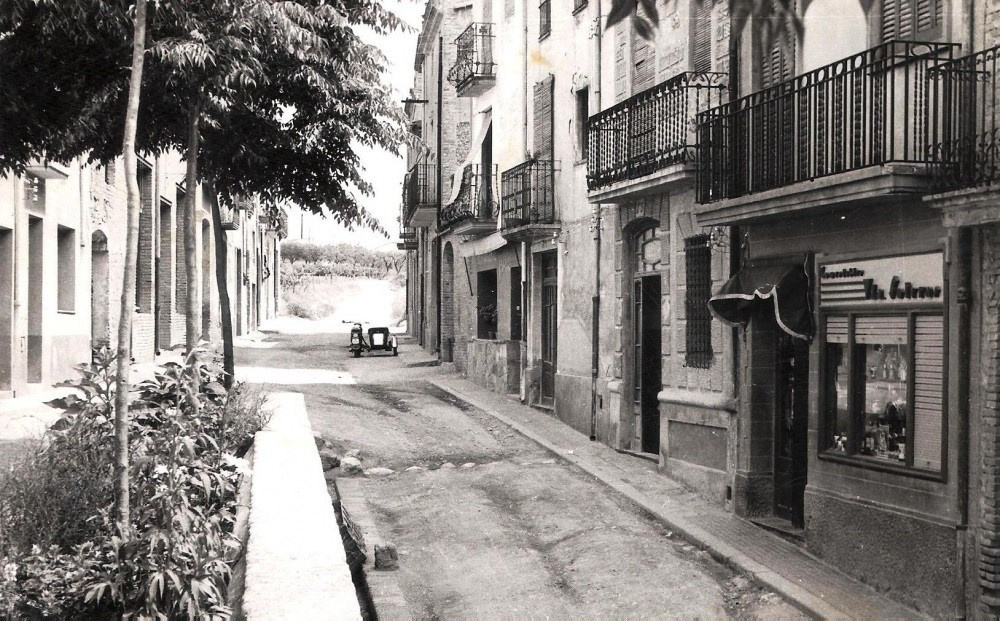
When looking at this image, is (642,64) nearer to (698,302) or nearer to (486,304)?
(698,302)

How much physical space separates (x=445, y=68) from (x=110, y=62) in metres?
21.7

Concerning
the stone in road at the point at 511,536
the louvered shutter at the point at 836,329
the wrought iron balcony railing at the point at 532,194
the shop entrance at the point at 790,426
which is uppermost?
the wrought iron balcony railing at the point at 532,194

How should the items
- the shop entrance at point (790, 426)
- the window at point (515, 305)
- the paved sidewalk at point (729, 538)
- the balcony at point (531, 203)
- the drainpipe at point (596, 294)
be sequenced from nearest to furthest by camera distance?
1. the paved sidewalk at point (729, 538)
2. the shop entrance at point (790, 426)
3. the drainpipe at point (596, 294)
4. the balcony at point (531, 203)
5. the window at point (515, 305)

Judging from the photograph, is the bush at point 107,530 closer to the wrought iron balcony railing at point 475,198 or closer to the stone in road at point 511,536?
the stone in road at point 511,536

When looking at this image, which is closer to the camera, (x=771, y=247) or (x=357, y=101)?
(x=357, y=101)

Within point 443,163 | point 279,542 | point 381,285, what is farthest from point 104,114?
point 381,285

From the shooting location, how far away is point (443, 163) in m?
29.4

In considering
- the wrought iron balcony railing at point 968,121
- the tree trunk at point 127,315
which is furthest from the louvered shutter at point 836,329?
the tree trunk at point 127,315

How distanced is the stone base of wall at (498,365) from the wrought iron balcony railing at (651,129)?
22.2ft

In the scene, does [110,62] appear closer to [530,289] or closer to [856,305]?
[856,305]

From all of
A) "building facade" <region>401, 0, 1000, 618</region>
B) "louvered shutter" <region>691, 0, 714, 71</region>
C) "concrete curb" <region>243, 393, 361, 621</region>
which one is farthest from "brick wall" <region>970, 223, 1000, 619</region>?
"louvered shutter" <region>691, 0, 714, 71</region>

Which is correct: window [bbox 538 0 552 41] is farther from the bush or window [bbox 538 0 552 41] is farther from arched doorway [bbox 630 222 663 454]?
the bush

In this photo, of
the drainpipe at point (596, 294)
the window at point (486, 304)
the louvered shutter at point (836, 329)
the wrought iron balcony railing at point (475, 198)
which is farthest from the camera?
the window at point (486, 304)

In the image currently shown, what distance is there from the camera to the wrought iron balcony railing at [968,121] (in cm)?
793
